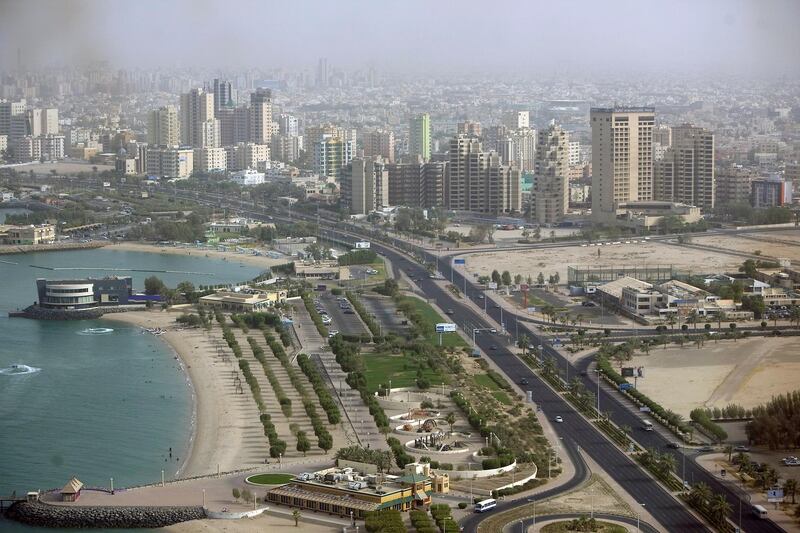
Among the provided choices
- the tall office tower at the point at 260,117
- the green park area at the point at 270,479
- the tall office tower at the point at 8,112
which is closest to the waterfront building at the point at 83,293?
the green park area at the point at 270,479

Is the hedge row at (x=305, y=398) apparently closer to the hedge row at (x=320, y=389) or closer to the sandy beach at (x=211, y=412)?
the hedge row at (x=320, y=389)

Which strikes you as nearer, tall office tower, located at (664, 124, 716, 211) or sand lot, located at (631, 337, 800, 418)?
sand lot, located at (631, 337, 800, 418)

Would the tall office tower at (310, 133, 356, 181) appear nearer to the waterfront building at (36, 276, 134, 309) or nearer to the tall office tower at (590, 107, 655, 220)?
the tall office tower at (590, 107, 655, 220)

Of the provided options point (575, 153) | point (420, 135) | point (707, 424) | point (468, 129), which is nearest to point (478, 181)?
point (468, 129)

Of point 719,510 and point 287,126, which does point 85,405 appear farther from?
point 287,126

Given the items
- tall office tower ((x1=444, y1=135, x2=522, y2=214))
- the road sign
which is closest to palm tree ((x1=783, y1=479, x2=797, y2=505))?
the road sign
